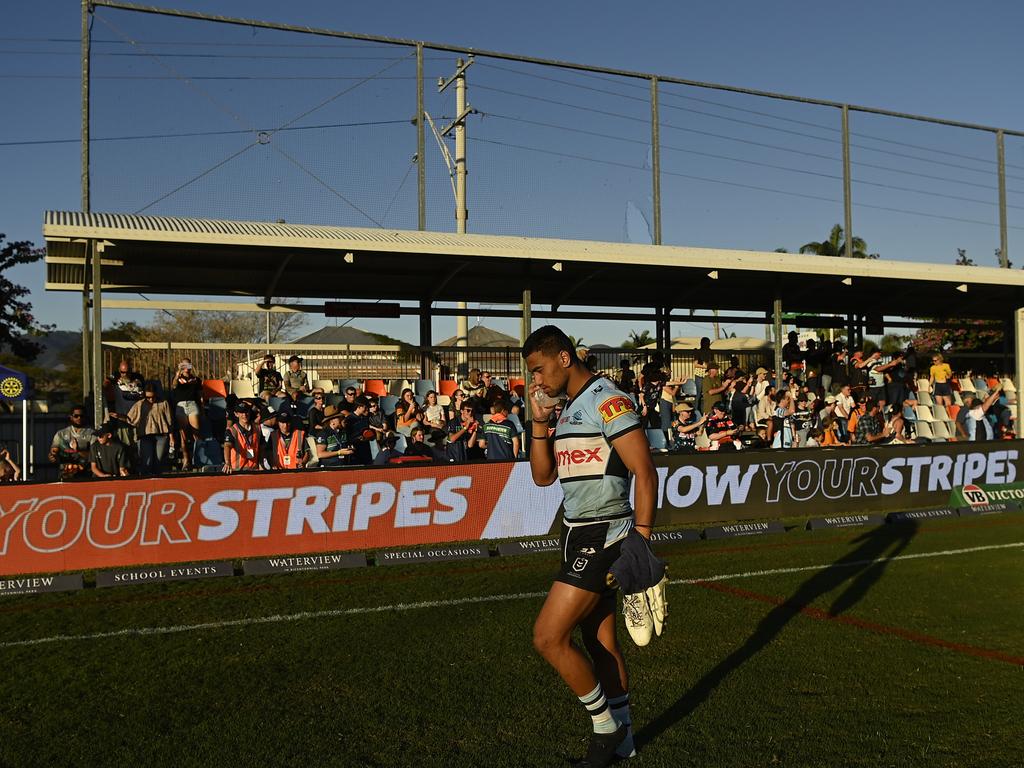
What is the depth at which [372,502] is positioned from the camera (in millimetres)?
11781

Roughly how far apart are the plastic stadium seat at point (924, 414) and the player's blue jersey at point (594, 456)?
1856 centimetres

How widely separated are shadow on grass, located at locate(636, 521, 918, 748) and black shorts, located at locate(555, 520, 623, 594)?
3.65 feet

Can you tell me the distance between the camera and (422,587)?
376 inches

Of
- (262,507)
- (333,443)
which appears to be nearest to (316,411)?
(333,443)

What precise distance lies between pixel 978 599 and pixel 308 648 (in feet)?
19.5

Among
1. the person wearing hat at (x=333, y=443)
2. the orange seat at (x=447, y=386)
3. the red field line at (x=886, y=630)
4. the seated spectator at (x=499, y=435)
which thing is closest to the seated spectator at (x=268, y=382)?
the person wearing hat at (x=333, y=443)

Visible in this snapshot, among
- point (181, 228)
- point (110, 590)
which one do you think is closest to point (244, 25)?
point (181, 228)

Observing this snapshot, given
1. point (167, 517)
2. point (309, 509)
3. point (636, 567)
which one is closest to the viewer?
point (636, 567)

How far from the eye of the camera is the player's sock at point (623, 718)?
4.80 meters

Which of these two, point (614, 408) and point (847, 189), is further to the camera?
point (847, 189)

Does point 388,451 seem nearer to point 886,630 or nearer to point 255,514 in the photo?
point 255,514

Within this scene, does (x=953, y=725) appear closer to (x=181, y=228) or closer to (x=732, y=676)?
(x=732, y=676)

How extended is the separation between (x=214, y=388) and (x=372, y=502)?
20.8ft

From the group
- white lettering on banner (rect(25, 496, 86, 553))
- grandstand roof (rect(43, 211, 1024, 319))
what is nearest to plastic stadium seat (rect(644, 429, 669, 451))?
grandstand roof (rect(43, 211, 1024, 319))
